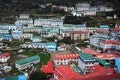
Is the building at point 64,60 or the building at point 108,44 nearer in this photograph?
the building at point 64,60

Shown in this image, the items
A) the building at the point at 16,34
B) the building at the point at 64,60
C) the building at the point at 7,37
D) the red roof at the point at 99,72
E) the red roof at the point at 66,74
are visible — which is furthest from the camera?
the building at the point at 16,34

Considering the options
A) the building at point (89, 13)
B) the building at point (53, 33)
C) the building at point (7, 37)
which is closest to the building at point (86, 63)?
the building at point (53, 33)

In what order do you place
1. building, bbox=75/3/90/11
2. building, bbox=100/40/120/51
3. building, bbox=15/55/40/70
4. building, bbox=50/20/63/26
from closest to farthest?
building, bbox=15/55/40/70 → building, bbox=100/40/120/51 → building, bbox=50/20/63/26 → building, bbox=75/3/90/11

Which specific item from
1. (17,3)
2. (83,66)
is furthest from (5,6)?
(83,66)

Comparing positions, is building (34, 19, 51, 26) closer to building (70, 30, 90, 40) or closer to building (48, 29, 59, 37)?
building (48, 29, 59, 37)

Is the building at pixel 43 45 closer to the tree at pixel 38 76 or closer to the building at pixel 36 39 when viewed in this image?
the building at pixel 36 39

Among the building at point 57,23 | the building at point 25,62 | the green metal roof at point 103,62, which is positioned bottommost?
the building at point 25,62

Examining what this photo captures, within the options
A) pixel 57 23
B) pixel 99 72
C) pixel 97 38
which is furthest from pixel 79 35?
pixel 99 72

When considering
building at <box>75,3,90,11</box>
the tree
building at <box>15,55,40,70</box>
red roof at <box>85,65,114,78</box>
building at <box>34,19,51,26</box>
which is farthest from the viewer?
building at <box>75,3,90,11</box>

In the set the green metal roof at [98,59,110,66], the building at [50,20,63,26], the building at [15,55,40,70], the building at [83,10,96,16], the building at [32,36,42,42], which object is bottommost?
the building at [15,55,40,70]

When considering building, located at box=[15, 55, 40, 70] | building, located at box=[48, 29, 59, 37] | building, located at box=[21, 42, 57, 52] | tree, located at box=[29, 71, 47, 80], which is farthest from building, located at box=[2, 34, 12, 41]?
tree, located at box=[29, 71, 47, 80]

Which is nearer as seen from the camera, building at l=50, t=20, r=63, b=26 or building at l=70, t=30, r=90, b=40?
building at l=70, t=30, r=90, b=40
